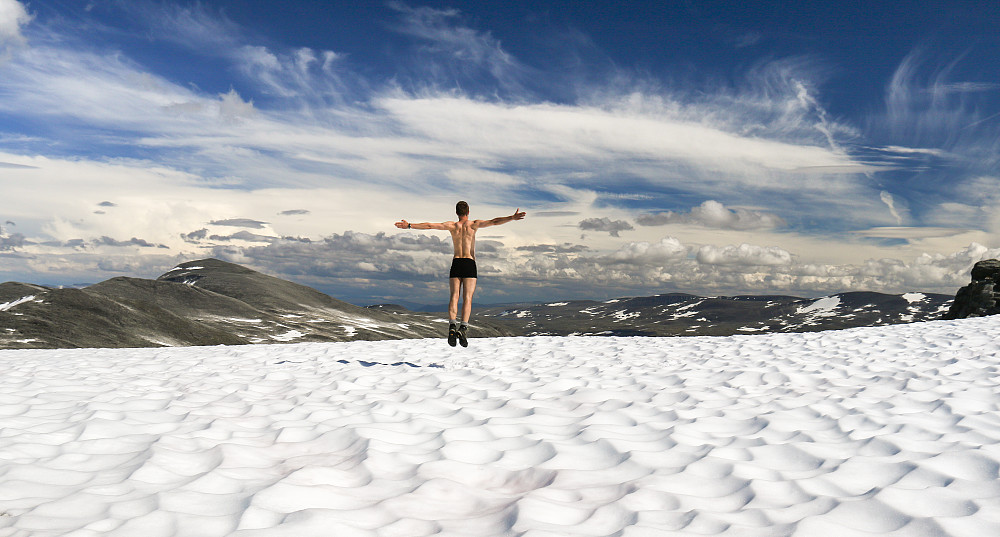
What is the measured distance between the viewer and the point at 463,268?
548 inches

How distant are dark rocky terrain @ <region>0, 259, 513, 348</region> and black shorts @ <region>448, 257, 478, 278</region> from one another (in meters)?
61.2

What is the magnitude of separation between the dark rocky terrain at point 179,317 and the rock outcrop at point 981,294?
82.3 meters

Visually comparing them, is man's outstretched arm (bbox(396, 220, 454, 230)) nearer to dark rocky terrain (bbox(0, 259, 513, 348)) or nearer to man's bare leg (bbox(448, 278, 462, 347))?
man's bare leg (bbox(448, 278, 462, 347))

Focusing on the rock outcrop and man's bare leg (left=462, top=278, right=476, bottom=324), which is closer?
man's bare leg (left=462, top=278, right=476, bottom=324)

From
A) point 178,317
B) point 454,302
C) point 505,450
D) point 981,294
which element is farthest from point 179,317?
point 981,294

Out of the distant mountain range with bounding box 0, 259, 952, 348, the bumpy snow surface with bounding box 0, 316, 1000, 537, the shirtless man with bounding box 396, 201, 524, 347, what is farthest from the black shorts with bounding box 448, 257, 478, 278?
the distant mountain range with bounding box 0, 259, 952, 348

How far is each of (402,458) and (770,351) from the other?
11888 millimetres

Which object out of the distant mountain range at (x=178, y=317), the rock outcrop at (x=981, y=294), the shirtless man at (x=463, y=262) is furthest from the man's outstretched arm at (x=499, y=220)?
the distant mountain range at (x=178, y=317)

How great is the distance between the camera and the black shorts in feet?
45.6

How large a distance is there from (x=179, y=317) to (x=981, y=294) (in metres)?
101

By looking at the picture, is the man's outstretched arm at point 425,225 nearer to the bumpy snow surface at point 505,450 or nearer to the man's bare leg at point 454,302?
the man's bare leg at point 454,302

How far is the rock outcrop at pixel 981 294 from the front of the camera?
42.4 metres

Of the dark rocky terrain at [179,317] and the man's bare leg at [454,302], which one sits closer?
the man's bare leg at [454,302]

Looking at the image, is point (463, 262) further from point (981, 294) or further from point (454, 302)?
point (981, 294)
